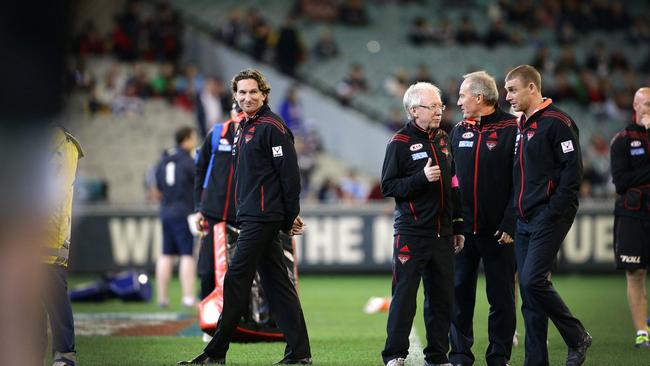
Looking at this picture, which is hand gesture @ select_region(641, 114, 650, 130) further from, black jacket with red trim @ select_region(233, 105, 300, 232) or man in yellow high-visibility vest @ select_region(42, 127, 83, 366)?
man in yellow high-visibility vest @ select_region(42, 127, 83, 366)

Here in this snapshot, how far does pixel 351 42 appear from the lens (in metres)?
28.5

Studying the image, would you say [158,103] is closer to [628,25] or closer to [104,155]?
[104,155]

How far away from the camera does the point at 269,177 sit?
7625mm

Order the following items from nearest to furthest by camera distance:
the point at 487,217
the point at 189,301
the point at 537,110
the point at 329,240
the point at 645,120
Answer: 1. the point at 537,110
2. the point at 487,217
3. the point at 645,120
4. the point at 189,301
5. the point at 329,240

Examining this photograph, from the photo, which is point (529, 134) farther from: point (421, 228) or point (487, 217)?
point (421, 228)

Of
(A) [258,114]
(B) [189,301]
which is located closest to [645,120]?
(A) [258,114]

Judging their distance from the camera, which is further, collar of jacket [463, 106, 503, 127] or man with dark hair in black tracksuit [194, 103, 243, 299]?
man with dark hair in black tracksuit [194, 103, 243, 299]

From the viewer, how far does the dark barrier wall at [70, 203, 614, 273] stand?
1842 cm

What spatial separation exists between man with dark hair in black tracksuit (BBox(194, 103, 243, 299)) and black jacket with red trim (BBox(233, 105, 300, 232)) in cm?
161

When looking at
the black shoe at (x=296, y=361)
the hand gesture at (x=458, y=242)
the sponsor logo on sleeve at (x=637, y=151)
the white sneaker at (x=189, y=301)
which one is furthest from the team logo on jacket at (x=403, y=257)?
the white sneaker at (x=189, y=301)

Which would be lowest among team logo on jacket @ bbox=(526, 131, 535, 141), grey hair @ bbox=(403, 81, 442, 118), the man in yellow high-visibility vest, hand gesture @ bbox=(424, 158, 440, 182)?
the man in yellow high-visibility vest

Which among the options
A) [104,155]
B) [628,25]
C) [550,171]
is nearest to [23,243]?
[550,171]

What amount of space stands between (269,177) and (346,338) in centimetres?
297

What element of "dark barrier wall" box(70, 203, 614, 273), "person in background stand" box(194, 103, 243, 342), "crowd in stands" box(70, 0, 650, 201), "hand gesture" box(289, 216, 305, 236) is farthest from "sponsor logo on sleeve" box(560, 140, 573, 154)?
"crowd in stands" box(70, 0, 650, 201)
